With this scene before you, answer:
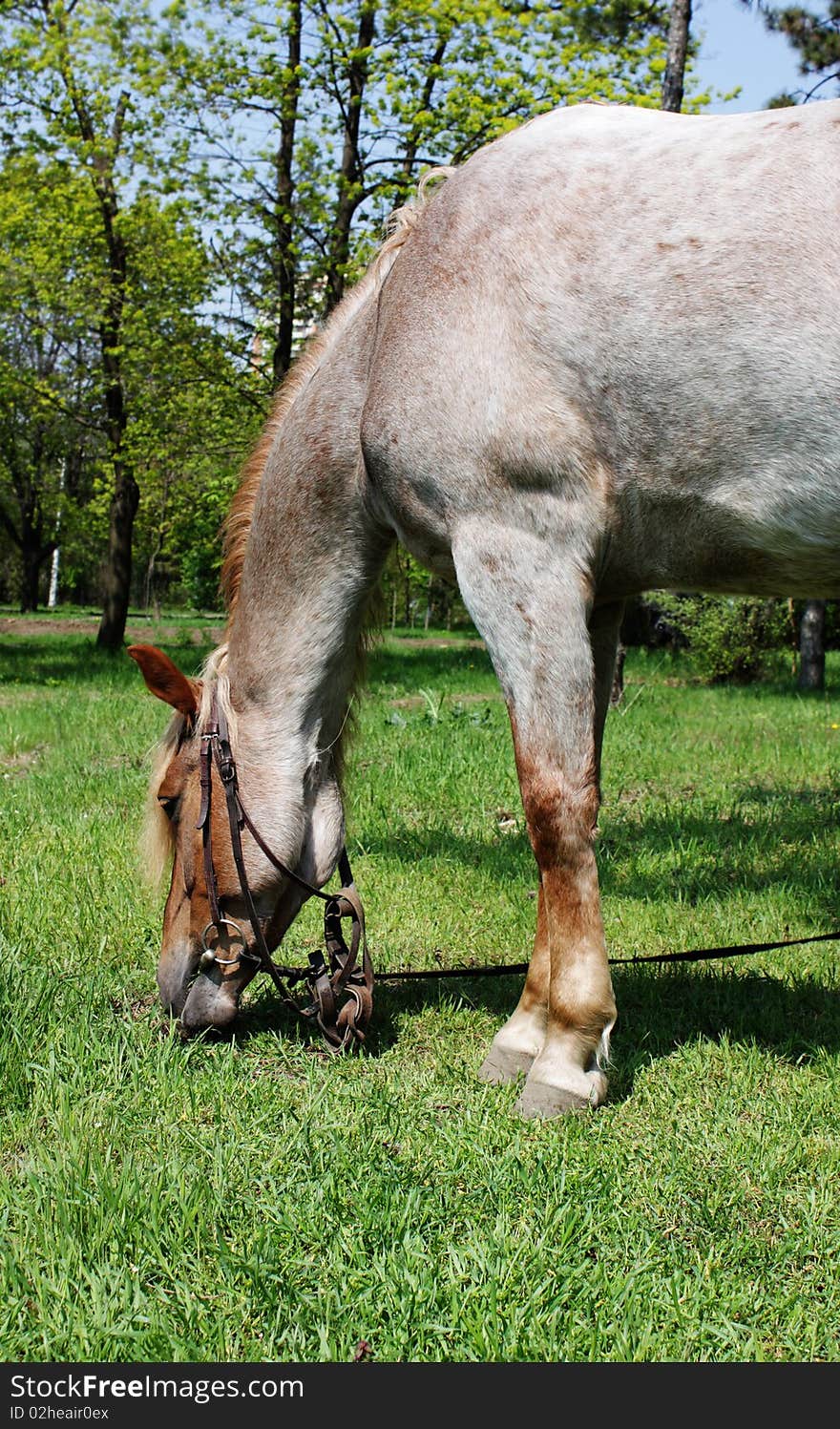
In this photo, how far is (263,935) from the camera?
334 cm

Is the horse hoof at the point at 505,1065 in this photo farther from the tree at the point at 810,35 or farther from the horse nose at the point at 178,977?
the tree at the point at 810,35

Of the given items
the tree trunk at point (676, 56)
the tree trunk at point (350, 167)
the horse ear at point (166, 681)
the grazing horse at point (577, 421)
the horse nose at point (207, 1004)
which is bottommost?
the horse nose at point (207, 1004)

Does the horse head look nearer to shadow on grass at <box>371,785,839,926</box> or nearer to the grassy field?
the grassy field

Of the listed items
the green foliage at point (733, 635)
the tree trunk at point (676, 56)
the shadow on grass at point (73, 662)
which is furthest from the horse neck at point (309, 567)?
the green foliage at point (733, 635)

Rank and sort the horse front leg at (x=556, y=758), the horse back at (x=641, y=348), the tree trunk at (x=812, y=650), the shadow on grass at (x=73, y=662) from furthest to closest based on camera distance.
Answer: the shadow on grass at (x=73, y=662) → the tree trunk at (x=812, y=650) → the horse front leg at (x=556, y=758) → the horse back at (x=641, y=348)

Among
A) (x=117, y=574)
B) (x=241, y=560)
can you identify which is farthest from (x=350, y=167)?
(x=241, y=560)

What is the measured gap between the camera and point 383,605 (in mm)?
3539

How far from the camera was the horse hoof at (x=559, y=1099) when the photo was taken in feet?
9.23

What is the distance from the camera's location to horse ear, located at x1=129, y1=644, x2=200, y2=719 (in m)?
3.14

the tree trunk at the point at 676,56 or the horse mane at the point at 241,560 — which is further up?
the tree trunk at the point at 676,56

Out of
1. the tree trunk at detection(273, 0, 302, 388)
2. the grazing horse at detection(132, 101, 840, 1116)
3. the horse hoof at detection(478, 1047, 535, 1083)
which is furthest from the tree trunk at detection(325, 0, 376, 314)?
the horse hoof at detection(478, 1047, 535, 1083)

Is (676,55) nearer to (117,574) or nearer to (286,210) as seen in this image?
(286,210)

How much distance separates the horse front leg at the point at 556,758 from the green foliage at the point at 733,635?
39.1 feet

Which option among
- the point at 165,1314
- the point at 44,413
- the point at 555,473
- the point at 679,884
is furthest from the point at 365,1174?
the point at 44,413
